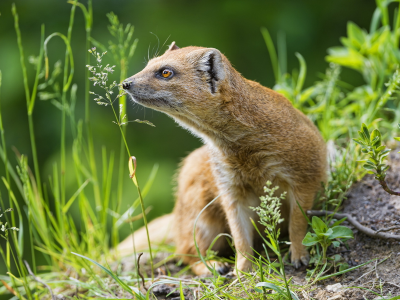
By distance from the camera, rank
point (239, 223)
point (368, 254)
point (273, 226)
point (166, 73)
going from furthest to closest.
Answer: point (239, 223) < point (166, 73) < point (368, 254) < point (273, 226)

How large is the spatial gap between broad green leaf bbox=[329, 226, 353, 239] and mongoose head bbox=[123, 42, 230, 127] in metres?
0.79

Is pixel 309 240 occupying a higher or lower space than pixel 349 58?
lower

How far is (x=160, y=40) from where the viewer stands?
4.48m

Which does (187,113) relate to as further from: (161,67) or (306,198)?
(306,198)

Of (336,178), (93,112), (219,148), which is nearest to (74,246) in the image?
(219,148)

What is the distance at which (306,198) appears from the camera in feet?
7.11

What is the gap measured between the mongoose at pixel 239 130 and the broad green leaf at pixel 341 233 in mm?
301

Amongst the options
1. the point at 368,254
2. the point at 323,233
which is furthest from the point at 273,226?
the point at 368,254

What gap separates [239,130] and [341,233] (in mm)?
684

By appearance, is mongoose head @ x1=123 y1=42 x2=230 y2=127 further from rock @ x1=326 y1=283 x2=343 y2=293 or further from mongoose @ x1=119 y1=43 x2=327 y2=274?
rock @ x1=326 y1=283 x2=343 y2=293

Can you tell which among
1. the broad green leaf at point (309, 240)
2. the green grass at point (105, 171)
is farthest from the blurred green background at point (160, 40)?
the broad green leaf at point (309, 240)

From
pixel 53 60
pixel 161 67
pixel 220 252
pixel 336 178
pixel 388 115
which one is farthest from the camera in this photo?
pixel 53 60

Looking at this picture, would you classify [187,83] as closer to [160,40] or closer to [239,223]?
[239,223]

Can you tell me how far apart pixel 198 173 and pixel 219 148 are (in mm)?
585
